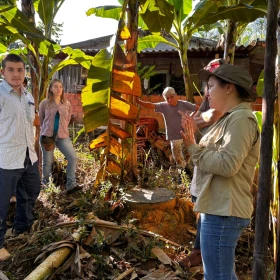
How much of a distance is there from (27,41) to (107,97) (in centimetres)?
172

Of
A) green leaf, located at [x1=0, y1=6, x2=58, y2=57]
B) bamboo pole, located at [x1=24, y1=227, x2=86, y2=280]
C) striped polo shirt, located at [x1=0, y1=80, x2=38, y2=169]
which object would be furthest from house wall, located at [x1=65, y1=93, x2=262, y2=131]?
bamboo pole, located at [x1=24, y1=227, x2=86, y2=280]

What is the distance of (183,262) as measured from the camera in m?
2.79

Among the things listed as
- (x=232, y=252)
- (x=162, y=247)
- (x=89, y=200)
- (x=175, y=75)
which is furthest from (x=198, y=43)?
(x=232, y=252)

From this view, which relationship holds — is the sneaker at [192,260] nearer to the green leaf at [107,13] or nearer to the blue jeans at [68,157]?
the blue jeans at [68,157]

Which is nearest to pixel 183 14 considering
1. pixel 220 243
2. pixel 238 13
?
pixel 238 13

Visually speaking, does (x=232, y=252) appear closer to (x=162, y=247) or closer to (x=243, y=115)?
(x=243, y=115)

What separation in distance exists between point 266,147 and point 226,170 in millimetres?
361

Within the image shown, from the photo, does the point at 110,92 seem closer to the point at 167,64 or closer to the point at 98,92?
the point at 98,92

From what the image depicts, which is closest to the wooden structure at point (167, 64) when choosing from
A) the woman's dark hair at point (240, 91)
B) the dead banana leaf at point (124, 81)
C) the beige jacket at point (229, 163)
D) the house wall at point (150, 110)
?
the house wall at point (150, 110)

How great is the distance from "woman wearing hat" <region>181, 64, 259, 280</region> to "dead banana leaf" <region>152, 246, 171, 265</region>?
0.99 m

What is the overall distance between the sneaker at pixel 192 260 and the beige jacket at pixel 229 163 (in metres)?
1.23

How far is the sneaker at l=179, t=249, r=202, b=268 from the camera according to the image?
9.12ft

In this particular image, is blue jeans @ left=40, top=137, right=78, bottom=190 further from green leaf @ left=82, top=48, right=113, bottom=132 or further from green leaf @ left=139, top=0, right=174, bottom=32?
green leaf @ left=139, top=0, right=174, bottom=32

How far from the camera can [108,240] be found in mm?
2902
